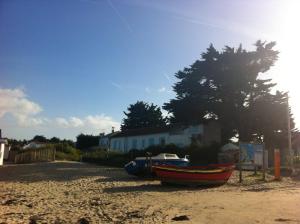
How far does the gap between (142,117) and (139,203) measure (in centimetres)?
6829

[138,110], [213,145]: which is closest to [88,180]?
[213,145]

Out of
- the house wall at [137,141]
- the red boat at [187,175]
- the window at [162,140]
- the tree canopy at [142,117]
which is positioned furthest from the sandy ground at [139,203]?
the tree canopy at [142,117]

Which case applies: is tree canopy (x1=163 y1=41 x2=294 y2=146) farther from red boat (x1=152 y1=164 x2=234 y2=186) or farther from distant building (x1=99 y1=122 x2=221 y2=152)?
red boat (x1=152 y1=164 x2=234 y2=186)

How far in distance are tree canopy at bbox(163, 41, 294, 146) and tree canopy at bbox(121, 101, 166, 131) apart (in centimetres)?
3352

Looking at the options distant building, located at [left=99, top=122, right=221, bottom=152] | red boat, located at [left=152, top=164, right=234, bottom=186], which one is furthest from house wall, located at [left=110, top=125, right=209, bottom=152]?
red boat, located at [left=152, top=164, right=234, bottom=186]

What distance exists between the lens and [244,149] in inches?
1123

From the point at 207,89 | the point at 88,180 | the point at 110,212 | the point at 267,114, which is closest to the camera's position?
the point at 110,212

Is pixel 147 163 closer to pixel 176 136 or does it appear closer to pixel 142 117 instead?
pixel 176 136

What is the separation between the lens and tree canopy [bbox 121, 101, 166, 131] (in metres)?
83.7

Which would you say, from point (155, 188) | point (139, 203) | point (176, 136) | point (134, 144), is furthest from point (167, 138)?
point (139, 203)

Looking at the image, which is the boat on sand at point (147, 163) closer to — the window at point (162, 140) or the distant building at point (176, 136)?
the distant building at point (176, 136)

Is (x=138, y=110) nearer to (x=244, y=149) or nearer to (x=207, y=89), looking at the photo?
(x=207, y=89)

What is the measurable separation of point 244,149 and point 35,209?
1768 cm

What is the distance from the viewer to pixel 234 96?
45094 mm
